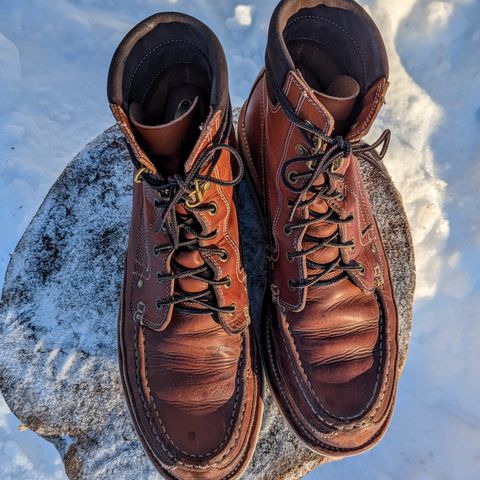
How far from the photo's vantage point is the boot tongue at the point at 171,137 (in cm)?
138

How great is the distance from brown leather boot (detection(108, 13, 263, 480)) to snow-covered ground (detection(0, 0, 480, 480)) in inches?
45.6

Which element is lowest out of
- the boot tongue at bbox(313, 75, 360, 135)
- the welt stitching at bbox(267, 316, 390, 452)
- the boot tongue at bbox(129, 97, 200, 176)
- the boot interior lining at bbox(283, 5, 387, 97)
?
the welt stitching at bbox(267, 316, 390, 452)

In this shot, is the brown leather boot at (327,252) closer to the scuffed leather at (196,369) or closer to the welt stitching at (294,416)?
the welt stitching at (294,416)

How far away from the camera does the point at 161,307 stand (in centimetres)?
163

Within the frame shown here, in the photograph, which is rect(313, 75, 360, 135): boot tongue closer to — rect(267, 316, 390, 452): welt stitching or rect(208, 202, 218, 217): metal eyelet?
rect(208, 202, 218, 217): metal eyelet

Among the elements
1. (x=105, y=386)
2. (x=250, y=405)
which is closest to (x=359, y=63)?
(x=250, y=405)

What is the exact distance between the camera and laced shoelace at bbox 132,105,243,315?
4.70 feet

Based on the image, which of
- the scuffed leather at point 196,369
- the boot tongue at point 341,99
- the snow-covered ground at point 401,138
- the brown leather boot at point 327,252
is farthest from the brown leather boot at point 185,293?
the snow-covered ground at point 401,138

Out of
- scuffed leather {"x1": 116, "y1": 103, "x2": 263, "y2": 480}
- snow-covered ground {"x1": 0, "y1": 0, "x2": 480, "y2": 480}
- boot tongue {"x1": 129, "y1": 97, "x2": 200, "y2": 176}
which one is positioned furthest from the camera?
snow-covered ground {"x1": 0, "y1": 0, "x2": 480, "y2": 480}

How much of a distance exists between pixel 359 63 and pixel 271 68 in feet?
1.01

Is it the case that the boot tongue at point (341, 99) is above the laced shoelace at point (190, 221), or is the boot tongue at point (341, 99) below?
above

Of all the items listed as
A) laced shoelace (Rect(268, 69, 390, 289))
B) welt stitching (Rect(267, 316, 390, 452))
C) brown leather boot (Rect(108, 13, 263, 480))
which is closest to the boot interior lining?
laced shoelace (Rect(268, 69, 390, 289))

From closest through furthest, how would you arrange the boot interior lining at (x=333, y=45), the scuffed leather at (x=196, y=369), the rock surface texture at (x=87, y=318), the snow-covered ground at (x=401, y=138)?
the boot interior lining at (x=333, y=45), the scuffed leather at (x=196, y=369), the rock surface texture at (x=87, y=318), the snow-covered ground at (x=401, y=138)

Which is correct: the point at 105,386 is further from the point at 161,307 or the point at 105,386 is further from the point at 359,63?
the point at 359,63
